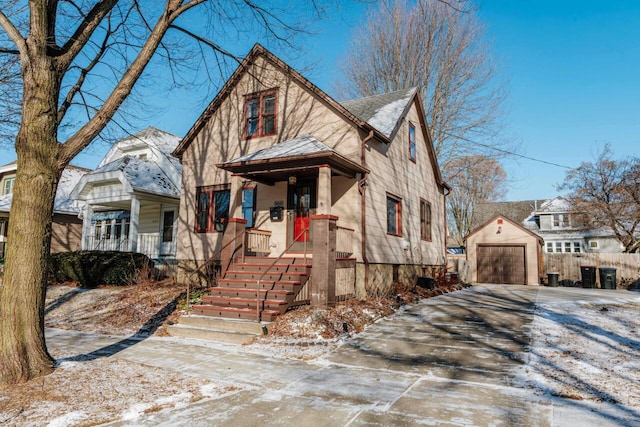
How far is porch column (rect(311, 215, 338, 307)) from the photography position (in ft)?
29.3

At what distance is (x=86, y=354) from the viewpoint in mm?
6746

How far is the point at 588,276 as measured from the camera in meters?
18.5

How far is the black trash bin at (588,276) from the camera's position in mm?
18438

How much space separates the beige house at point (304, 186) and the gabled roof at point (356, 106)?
0.04 meters

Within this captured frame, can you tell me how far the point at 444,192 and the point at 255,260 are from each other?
39.3 ft

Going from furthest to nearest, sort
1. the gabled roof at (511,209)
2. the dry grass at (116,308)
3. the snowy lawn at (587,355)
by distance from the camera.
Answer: the gabled roof at (511,209) → the dry grass at (116,308) → the snowy lawn at (587,355)

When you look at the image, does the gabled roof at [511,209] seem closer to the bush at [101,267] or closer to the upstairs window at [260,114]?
the upstairs window at [260,114]

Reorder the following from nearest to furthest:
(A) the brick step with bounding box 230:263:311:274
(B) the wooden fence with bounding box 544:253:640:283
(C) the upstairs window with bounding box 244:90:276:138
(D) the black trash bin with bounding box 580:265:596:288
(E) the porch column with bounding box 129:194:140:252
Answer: (A) the brick step with bounding box 230:263:311:274 < (C) the upstairs window with bounding box 244:90:276:138 < (E) the porch column with bounding box 129:194:140:252 < (D) the black trash bin with bounding box 580:265:596:288 < (B) the wooden fence with bounding box 544:253:640:283

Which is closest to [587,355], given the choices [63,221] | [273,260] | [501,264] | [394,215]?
[273,260]

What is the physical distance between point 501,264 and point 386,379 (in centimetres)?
1766

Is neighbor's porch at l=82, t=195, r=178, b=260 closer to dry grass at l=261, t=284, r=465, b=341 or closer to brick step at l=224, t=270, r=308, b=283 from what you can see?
brick step at l=224, t=270, r=308, b=283

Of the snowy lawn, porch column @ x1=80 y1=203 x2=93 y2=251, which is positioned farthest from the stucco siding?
porch column @ x1=80 y1=203 x2=93 y2=251

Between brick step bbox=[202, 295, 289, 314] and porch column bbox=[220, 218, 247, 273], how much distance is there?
1354 mm

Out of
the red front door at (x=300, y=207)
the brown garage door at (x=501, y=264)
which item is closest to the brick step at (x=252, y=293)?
the red front door at (x=300, y=207)
